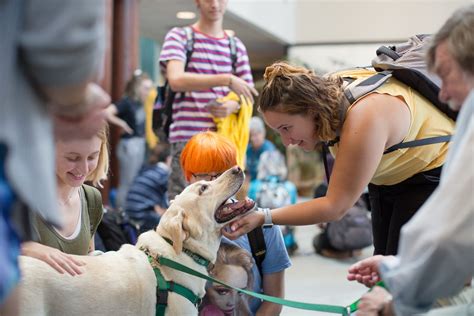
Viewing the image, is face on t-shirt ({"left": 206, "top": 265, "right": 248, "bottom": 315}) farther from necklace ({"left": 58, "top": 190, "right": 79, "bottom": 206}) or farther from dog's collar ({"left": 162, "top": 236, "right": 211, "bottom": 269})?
necklace ({"left": 58, "top": 190, "right": 79, "bottom": 206})

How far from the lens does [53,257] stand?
2.69 metres

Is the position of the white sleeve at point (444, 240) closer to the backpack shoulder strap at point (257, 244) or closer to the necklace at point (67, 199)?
the backpack shoulder strap at point (257, 244)

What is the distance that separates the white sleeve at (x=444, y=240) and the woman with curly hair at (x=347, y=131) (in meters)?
1.06

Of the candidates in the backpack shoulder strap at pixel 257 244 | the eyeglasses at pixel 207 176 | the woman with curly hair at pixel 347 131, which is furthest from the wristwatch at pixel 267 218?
the eyeglasses at pixel 207 176

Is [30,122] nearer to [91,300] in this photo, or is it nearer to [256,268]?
[91,300]

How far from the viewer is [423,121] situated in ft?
9.73

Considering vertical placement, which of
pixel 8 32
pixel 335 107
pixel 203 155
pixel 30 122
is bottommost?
pixel 203 155

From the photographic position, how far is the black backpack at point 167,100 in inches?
170

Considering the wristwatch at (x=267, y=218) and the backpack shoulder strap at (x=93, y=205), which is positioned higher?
the wristwatch at (x=267, y=218)

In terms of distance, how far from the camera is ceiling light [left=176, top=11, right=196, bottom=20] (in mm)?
13591

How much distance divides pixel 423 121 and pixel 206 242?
3.45ft

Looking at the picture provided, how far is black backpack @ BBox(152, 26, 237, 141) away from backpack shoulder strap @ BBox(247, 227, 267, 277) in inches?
52.7

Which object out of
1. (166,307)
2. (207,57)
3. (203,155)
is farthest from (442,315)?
(207,57)

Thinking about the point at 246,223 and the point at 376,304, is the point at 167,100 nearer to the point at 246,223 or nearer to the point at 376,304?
the point at 246,223
